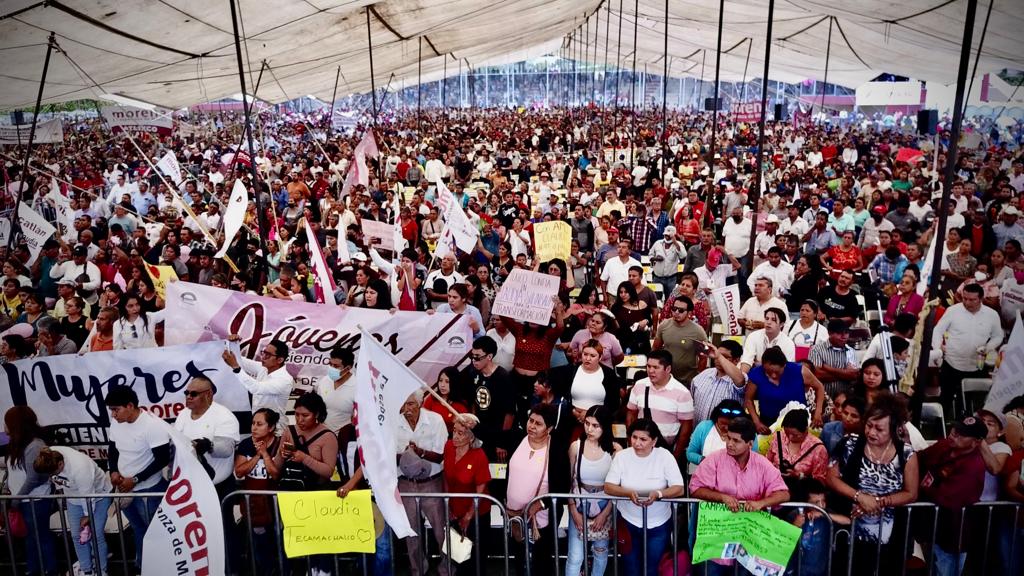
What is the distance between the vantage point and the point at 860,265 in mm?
11008

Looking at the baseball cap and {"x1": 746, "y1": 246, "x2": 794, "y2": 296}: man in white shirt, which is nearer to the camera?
the baseball cap

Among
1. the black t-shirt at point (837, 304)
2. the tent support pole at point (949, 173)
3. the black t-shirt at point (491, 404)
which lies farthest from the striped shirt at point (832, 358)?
the black t-shirt at point (491, 404)

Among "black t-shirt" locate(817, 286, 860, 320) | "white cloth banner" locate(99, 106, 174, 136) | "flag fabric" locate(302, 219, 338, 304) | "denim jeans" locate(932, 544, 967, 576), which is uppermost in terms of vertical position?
"white cloth banner" locate(99, 106, 174, 136)

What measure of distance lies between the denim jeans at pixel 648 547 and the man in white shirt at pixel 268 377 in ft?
9.28

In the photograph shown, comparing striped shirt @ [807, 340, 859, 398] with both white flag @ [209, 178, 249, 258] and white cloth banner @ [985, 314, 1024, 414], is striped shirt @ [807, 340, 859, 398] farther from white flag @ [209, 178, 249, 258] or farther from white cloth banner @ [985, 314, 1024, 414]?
white flag @ [209, 178, 249, 258]

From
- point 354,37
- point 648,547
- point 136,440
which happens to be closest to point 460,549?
point 648,547

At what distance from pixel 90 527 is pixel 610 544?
12.0ft

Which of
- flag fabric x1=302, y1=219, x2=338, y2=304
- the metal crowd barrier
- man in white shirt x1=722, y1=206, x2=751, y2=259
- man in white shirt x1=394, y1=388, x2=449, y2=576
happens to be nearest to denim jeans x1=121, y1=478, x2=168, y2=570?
the metal crowd barrier

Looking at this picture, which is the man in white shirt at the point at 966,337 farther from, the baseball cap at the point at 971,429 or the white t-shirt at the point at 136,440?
the white t-shirt at the point at 136,440

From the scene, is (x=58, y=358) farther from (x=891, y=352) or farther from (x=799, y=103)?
(x=799, y=103)

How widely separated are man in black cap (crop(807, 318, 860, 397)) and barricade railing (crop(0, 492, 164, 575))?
5.47 m

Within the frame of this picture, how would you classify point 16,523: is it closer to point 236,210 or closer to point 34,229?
point 236,210

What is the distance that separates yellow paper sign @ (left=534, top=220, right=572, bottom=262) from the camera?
1094cm

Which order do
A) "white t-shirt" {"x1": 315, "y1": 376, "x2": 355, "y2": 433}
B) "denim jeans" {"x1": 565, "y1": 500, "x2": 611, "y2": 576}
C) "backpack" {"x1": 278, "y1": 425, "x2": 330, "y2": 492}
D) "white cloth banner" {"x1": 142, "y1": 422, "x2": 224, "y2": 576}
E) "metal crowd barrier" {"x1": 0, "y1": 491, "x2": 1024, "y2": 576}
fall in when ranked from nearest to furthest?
"white cloth banner" {"x1": 142, "y1": 422, "x2": 224, "y2": 576} → "metal crowd barrier" {"x1": 0, "y1": 491, "x2": 1024, "y2": 576} → "denim jeans" {"x1": 565, "y1": 500, "x2": 611, "y2": 576} → "backpack" {"x1": 278, "y1": 425, "x2": 330, "y2": 492} → "white t-shirt" {"x1": 315, "y1": 376, "x2": 355, "y2": 433}
